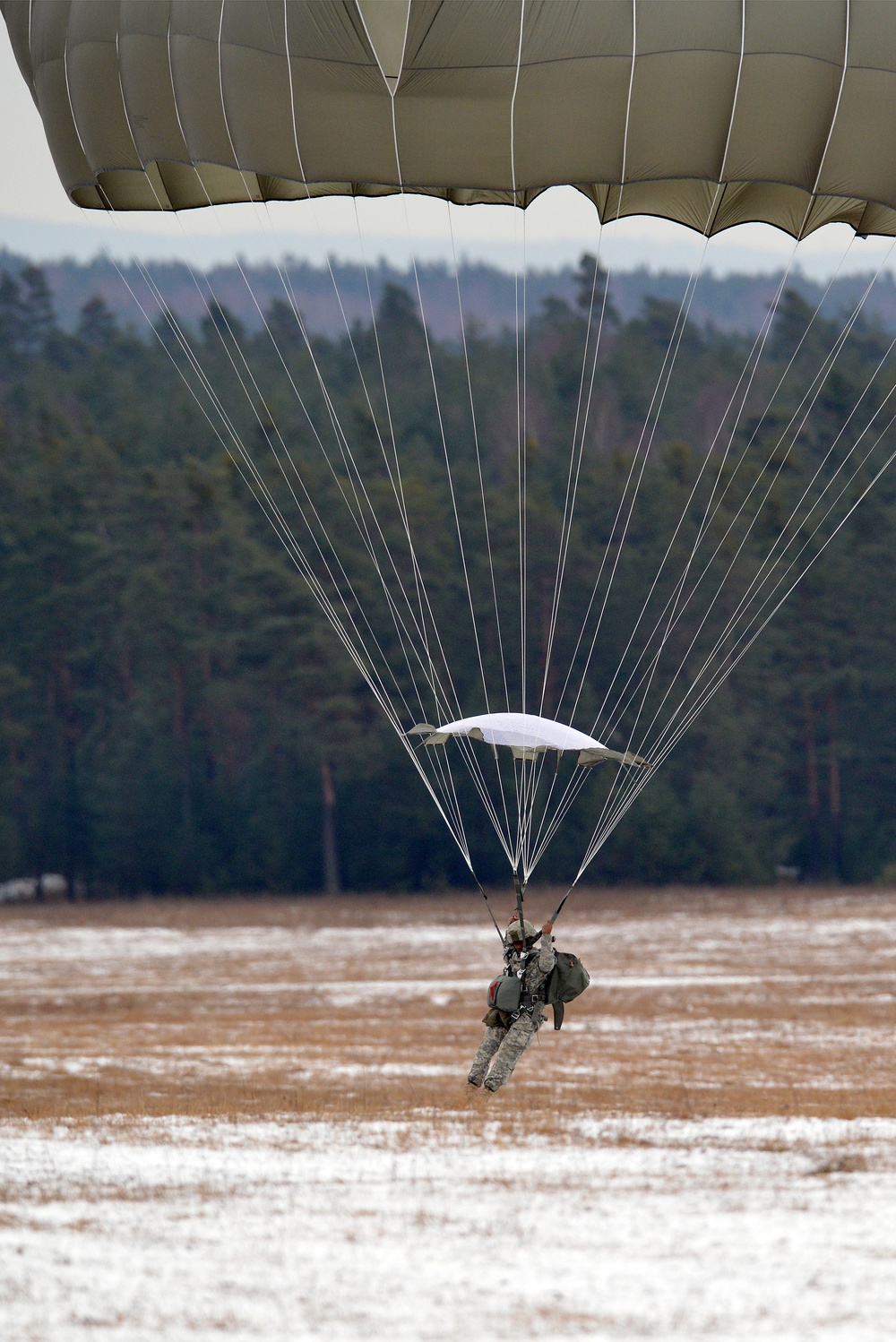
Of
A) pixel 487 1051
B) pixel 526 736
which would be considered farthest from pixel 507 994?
pixel 526 736

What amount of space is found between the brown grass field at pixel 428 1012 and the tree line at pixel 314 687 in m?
6.77

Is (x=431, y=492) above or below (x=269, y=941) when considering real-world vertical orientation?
above

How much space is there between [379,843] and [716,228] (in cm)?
4370

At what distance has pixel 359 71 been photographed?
11484mm

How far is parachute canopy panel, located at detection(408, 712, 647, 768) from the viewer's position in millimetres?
11797

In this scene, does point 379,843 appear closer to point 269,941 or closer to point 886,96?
point 269,941

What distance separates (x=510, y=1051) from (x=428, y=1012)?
1639cm

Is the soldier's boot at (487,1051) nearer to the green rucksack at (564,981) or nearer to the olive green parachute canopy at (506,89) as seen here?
the green rucksack at (564,981)

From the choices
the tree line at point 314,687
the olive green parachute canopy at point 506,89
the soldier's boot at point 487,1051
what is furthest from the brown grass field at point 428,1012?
the olive green parachute canopy at point 506,89

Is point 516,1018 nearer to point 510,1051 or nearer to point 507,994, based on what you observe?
point 510,1051

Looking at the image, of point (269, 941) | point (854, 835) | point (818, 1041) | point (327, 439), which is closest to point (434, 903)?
point (269, 941)

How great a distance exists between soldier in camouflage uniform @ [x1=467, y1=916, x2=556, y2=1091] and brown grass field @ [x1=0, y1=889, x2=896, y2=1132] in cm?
580

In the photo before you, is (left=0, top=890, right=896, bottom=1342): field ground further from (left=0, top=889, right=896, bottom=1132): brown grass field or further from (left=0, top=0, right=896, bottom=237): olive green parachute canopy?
(left=0, top=0, right=896, bottom=237): olive green parachute canopy

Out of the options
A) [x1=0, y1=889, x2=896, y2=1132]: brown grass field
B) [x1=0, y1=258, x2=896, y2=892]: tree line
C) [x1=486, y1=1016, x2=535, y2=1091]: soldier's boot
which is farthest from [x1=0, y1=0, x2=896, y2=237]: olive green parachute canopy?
[x1=0, y1=258, x2=896, y2=892]: tree line
